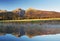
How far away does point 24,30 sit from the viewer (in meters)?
2.07

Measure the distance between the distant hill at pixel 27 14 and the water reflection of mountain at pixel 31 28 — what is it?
0.08m

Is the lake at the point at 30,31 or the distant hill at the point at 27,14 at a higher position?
the distant hill at the point at 27,14

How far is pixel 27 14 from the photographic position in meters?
2.08

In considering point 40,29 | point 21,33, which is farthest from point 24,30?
point 40,29

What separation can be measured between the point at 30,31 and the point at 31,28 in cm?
4

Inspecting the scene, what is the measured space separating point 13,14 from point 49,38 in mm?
570

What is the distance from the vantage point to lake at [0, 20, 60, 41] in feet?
6.71

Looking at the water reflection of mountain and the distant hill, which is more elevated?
the distant hill

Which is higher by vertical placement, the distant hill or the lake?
the distant hill

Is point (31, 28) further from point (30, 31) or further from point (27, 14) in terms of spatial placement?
point (27, 14)

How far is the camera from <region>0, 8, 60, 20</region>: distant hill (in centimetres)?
206

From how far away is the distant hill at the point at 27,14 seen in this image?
6.77 ft

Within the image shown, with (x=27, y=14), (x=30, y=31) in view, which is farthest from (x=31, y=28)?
(x=27, y=14)

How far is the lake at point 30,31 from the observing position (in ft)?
6.71
